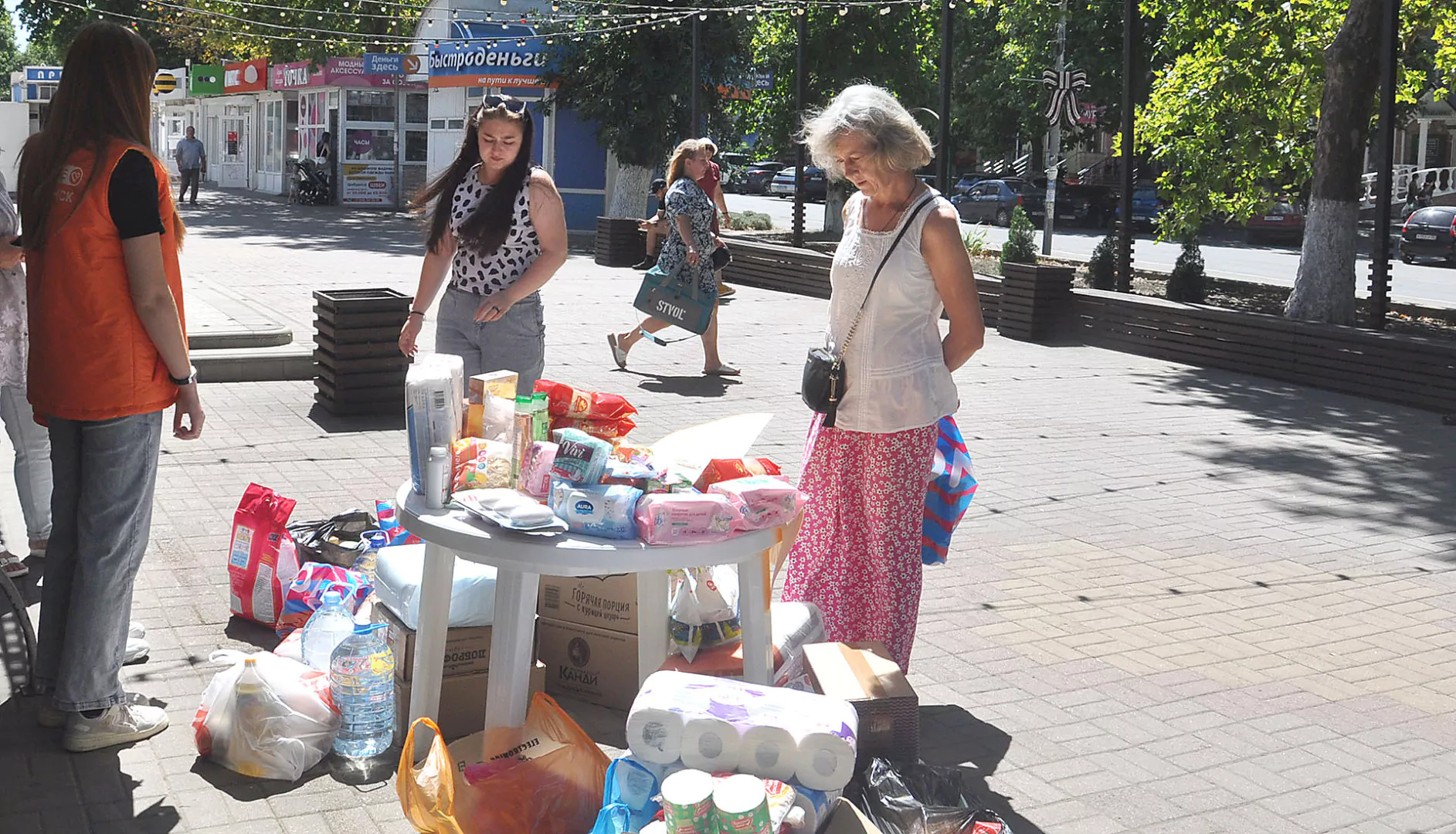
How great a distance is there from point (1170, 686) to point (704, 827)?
249cm

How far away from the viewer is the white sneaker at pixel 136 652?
457 cm

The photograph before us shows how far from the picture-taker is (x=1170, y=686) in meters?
4.82

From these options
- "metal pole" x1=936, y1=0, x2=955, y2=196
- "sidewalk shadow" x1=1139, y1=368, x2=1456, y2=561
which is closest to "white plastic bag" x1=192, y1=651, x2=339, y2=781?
"sidewalk shadow" x1=1139, y1=368, x2=1456, y2=561

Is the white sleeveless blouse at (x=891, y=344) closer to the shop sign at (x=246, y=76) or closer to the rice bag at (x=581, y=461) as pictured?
the rice bag at (x=581, y=461)

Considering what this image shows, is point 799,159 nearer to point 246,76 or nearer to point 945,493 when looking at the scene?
point 945,493

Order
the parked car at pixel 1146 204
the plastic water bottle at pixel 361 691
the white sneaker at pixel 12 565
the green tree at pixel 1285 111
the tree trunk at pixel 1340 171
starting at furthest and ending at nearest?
the parked car at pixel 1146 204 < the green tree at pixel 1285 111 < the tree trunk at pixel 1340 171 < the white sneaker at pixel 12 565 < the plastic water bottle at pixel 361 691

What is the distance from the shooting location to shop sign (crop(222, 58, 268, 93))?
40.1m

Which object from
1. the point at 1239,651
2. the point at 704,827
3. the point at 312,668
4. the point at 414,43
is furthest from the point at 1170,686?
the point at 414,43

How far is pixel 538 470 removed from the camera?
11.6 feet

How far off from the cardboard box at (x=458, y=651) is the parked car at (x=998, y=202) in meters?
33.9

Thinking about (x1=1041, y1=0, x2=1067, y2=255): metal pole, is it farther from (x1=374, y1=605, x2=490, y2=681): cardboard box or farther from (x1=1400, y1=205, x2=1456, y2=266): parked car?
(x1=374, y1=605, x2=490, y2=681): cardboard box

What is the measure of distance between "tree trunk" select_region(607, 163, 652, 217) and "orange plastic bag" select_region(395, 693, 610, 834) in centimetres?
2219

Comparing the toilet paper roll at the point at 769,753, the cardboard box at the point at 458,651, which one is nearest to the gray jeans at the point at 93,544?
the cardboard box at the point at 458,651

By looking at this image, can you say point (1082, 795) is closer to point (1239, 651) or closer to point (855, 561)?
point (855, 561)
